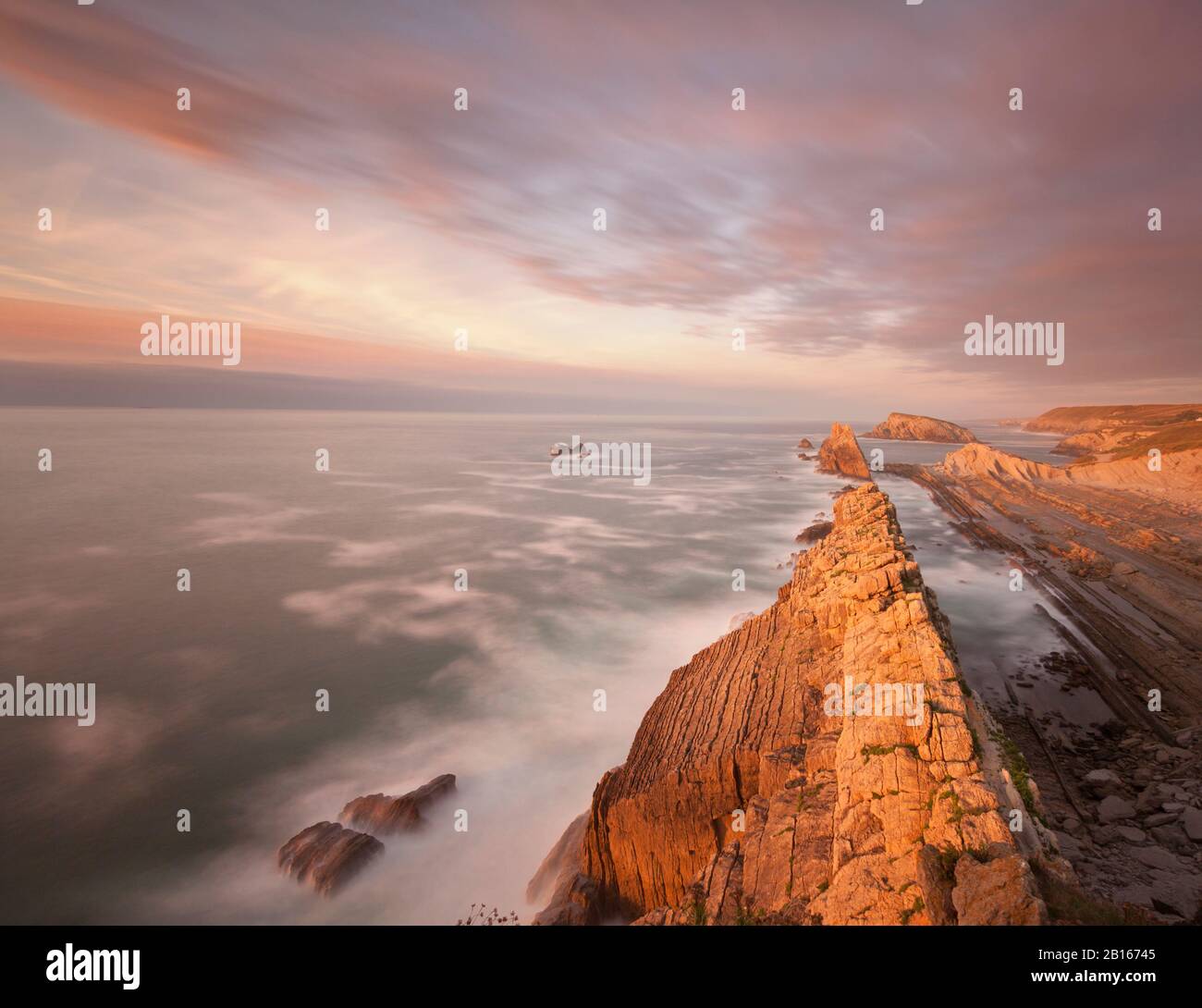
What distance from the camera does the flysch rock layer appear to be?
7.62 m

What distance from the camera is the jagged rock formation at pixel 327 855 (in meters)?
13.8

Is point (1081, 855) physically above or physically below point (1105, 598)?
below

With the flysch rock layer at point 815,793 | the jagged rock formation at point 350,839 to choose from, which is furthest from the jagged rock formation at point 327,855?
the flysch rock layer at point 815,793

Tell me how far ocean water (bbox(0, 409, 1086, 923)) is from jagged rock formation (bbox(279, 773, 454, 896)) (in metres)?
0.43

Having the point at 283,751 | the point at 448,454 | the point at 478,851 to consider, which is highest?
the point at 448,454

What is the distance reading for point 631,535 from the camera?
159 feet

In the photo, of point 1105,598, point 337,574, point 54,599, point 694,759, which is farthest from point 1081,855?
point 54,599

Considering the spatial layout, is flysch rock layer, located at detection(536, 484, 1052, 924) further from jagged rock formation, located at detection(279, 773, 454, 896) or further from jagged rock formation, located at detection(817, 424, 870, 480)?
jagged rock formation, located at detection(817, 424, 870, 480)

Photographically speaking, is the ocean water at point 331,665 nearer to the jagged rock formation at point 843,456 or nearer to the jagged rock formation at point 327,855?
the jagged rock formation at point 327,855

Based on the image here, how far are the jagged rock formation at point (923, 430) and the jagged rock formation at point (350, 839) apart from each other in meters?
174

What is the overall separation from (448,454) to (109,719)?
3622 inches

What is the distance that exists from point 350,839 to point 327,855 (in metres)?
0.60

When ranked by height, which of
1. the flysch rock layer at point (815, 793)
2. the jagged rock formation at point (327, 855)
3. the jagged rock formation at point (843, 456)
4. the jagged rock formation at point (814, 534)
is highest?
the jagged rock formation at point (843, 456)
